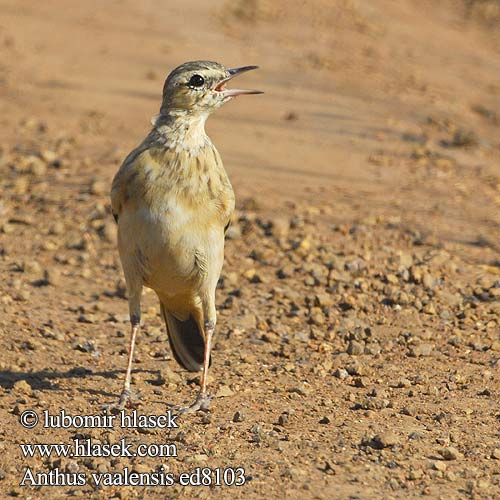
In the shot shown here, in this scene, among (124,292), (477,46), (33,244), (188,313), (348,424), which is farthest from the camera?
(477,46)

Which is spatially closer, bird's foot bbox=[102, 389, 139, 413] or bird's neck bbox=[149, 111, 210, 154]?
bird's neck bbox=[149, 111, 210, 154]

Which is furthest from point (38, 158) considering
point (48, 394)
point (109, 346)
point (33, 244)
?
point (48, 394)

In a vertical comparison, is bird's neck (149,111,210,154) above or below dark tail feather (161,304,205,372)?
above

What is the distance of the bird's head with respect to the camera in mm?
6535

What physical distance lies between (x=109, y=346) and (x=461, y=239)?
3.76 meters

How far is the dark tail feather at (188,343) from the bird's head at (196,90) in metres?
1.44

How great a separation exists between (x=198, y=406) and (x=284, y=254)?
2882mm

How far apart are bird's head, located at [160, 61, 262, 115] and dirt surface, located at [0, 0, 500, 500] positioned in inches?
74.3

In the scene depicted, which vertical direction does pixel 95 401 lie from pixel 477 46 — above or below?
below

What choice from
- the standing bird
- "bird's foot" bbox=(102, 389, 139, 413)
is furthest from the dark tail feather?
"bird's foot" bbox=(102, 389, 139, 413)

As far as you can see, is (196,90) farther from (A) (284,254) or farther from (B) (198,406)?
(A) (284,254)

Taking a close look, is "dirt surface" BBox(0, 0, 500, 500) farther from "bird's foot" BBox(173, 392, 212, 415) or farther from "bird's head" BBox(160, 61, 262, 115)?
"bird's head" BBox(160, 61, 262, 115)

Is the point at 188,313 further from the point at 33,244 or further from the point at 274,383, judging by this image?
the point at 33,244

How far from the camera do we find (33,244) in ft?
31.2
